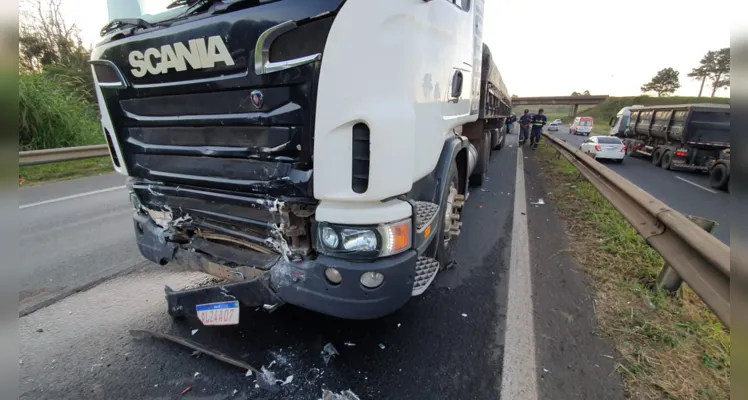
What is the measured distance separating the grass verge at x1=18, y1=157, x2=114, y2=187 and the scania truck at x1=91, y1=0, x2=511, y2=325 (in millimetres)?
7231

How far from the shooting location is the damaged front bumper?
1.90 metres

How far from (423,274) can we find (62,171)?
10141mm

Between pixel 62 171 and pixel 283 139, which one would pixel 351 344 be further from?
pixel 62 171

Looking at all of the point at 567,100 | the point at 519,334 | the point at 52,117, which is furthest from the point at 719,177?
the point at 567,100

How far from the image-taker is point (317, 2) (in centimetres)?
165

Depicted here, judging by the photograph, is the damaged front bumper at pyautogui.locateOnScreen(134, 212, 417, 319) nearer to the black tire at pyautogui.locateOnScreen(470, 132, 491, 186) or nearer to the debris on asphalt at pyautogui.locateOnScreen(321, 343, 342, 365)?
the debris on asphalt at pyautogui.locateOnScreen(321, 343, 342, 365)

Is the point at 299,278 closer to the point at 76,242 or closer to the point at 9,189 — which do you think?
the point at 9,189

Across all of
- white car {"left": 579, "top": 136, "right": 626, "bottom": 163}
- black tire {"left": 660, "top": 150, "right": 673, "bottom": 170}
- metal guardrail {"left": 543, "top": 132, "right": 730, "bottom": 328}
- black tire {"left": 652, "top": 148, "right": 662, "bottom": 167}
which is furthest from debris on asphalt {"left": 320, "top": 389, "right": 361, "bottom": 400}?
black tire {"left": 652, "top": 148, "right": 662, "bottom": 167}

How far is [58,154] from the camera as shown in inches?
318

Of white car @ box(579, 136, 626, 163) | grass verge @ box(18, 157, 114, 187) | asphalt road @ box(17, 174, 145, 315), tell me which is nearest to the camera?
asphalt road @ box(17, 174, 145, 315)

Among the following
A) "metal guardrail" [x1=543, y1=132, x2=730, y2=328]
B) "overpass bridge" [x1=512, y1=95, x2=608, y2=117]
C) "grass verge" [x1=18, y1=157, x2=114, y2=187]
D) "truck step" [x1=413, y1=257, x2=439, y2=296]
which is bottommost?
A: "grass verge" [x1=18, y1=157, x2=114, y2=187]

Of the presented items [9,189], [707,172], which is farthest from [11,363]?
[707,172]

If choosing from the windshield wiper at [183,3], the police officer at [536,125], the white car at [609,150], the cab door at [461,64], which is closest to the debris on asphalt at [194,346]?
the windshield wiper at [183,3]

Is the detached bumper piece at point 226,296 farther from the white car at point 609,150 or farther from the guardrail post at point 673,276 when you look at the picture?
the white car at point 609,150
